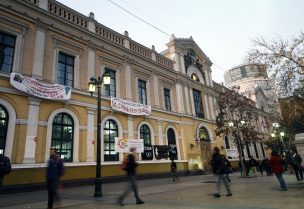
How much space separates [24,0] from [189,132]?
18.5 metres

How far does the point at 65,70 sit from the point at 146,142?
8.96m

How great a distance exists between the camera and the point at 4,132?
12180 millimetres

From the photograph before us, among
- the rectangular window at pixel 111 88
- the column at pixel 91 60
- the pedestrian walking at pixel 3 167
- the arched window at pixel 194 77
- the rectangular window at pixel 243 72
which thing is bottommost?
the pedestrian walking at pixel 3 167

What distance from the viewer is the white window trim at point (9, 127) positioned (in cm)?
1197

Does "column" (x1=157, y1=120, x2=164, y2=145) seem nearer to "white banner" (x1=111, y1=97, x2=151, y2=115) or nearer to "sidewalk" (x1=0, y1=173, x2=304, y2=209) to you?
"white banner" (x1=111, y1=97, x2=151, y2=115)

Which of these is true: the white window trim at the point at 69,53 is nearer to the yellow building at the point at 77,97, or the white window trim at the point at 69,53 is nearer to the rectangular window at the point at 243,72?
the yellow building at the point at 77,97

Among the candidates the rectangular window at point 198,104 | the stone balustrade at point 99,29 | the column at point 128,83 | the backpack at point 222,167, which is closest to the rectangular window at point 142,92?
the column at point 128,83

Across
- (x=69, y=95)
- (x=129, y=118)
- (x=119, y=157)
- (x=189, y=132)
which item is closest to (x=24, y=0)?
(x=69, y=95)

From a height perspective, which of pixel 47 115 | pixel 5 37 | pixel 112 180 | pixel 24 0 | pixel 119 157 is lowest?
pixel 112 180

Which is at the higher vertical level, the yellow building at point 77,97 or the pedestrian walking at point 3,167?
the yellow building at point 77,97

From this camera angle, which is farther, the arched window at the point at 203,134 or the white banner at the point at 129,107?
the arched window at the point at 203,134

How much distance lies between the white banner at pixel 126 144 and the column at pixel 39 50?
692 centimetres

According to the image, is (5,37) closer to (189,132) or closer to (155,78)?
(155,78)

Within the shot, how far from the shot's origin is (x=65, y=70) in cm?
1634
